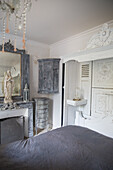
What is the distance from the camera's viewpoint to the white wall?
8.89 ft

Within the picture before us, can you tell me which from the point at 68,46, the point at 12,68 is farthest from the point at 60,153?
the point at 68,46

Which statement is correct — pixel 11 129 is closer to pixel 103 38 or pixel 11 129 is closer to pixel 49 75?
pixel 49 75

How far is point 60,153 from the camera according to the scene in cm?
121

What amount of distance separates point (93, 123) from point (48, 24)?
87.9 inches

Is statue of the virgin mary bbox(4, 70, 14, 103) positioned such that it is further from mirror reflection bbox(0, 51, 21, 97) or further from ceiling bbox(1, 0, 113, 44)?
ceiling bbox(1, 0, 113, 44)

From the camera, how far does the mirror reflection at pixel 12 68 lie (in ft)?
9.42

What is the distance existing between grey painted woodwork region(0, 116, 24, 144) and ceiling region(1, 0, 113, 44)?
2195 mm

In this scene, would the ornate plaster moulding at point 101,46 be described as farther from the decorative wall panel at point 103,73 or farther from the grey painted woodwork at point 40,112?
the grey painted woodwork at point 40,112

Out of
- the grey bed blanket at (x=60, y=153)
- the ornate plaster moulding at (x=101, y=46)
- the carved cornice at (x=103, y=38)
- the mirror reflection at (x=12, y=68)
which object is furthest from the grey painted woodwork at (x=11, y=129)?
the carved cornice at (x=103, y=38)

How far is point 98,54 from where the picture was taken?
1.85m

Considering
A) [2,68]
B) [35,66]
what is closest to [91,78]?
[35,66]

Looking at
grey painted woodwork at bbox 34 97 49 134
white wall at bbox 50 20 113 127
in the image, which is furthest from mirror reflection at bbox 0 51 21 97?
white wall at bbox 50 20 113 127

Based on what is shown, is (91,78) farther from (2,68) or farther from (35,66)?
(2,68)

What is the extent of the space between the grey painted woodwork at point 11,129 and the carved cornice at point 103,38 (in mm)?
2333
